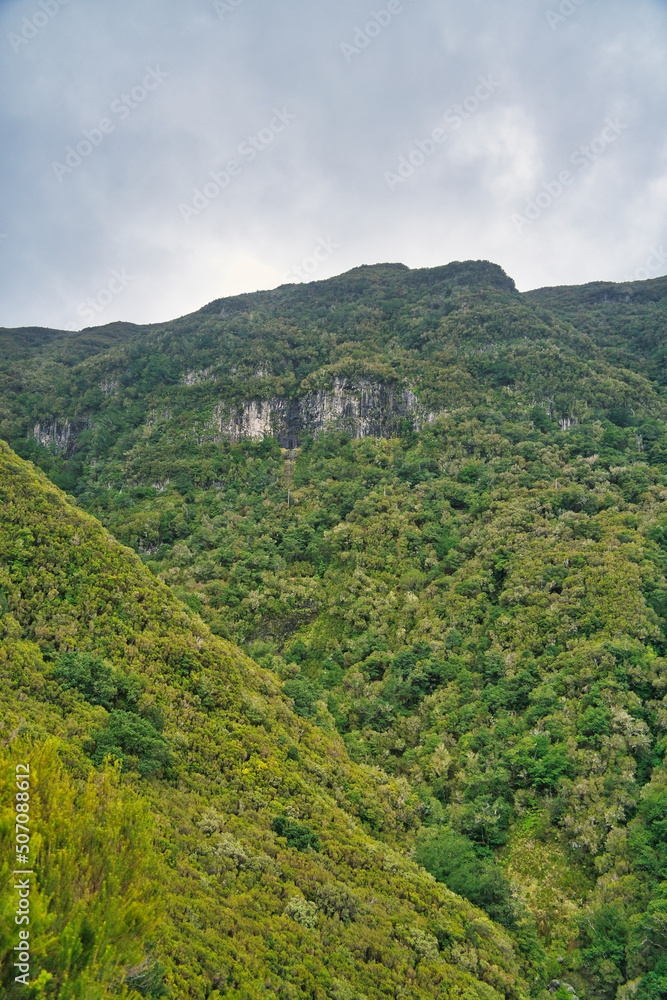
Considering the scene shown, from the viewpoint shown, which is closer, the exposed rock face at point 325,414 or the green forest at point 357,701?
the green forest at point 357,701

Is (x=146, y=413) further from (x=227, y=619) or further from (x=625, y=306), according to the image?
(x=625, y=306)

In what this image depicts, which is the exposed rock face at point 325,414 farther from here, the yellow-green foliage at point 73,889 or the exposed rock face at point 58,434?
the yellow-green foliage at point 73,889

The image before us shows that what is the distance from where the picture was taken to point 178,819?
21.3m

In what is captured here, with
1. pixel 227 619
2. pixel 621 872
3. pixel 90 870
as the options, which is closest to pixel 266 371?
pixel 227 619

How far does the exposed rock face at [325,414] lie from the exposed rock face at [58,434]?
96.1 feet

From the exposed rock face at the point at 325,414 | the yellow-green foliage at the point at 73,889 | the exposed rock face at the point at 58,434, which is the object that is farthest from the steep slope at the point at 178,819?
the exposed rock face at the point at 58,434

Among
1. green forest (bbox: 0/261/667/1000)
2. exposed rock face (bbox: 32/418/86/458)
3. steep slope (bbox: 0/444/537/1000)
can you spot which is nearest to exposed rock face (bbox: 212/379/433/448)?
green forest (bbox: 0/261/667/1000)

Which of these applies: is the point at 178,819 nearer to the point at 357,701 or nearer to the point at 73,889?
the point at 73,889

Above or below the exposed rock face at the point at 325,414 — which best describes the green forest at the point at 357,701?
below

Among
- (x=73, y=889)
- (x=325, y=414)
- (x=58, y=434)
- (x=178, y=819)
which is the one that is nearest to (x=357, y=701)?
(x=178, y=819)

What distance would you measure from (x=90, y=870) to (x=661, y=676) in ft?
127

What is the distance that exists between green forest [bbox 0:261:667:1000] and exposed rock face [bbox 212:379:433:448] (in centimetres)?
78

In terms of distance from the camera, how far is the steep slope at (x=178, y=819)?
9188 mm

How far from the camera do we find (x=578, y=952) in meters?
25.6
